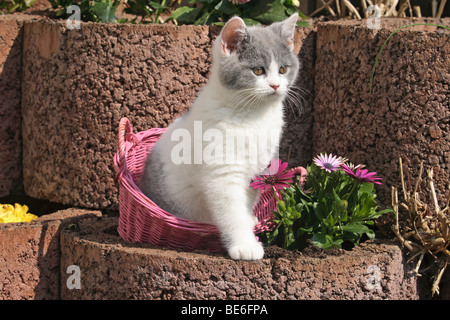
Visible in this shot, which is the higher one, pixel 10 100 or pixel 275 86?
pixel 275 86

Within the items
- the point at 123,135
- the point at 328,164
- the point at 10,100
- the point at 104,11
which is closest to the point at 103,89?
the point at 123,135

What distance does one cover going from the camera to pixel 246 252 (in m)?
2.28

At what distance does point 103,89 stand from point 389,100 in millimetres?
1500

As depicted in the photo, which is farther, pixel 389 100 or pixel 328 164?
pixel 389 100

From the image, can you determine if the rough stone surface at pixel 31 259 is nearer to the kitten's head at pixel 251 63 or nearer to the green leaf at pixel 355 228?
the kitten's head at pixel 251 63

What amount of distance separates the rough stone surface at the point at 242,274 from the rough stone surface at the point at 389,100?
1.70 feet

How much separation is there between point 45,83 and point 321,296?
1.99 meters

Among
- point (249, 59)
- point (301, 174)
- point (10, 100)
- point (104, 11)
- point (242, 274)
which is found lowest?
point (242, 274)

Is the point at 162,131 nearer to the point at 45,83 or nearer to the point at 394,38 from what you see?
the point at 45,83

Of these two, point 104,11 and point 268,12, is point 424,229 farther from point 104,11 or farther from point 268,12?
point 104,11

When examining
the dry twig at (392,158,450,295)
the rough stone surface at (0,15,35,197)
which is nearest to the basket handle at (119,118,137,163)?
the rough stone surface at (0,15,35,197)

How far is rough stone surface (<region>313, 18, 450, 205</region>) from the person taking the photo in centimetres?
265

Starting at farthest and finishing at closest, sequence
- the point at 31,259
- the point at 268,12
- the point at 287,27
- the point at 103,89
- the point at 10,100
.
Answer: the point at 10,100 → the point at 268,12 → the point at 103,89 → the point at 31,259 → the point at 287,27

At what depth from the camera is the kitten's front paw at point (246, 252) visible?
7.48ft
